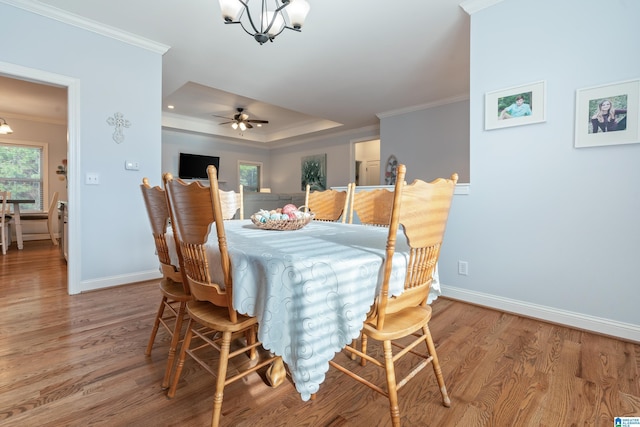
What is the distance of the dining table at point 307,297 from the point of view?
0.96 metres

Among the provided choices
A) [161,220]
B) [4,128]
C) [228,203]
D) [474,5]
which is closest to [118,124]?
[228,203]

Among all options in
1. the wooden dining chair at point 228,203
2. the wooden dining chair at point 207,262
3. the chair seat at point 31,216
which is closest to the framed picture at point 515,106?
the wooden dining chair at point 228,203

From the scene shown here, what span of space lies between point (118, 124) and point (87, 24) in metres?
0.90

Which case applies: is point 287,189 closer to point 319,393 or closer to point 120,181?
point 120,181

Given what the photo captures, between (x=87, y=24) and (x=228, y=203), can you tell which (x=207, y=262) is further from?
(x=87, y=24)

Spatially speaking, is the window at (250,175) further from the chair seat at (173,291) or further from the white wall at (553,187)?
the chair seat at (173,291)

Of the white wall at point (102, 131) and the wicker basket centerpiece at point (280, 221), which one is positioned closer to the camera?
the wicker basket centerpiece at point (280, 221)

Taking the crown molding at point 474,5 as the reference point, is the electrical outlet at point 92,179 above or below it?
below

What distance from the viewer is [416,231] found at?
111 centimetres

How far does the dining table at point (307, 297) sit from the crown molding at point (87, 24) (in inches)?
122

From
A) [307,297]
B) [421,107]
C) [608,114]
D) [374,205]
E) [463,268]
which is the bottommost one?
[463,268]

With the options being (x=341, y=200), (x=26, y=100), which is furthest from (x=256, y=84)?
(x=26, y=100)

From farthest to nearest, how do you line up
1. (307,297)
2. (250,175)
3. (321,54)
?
(250,175) < (321,54) < (307,297)

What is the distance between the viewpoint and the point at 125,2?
→ 255 centimetres
